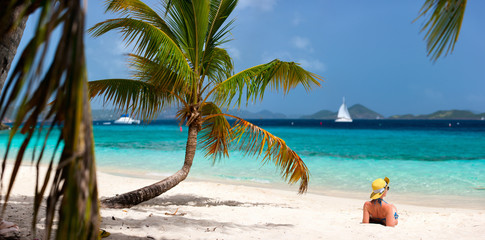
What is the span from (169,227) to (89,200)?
366 cm

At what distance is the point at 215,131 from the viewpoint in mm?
6547

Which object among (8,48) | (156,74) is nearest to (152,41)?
(156,74)

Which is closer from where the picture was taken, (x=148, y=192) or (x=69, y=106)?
(x=69, y=106)

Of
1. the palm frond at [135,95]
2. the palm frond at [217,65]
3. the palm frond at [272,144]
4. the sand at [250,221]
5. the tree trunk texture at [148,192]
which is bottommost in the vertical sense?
the sand at [250,221]

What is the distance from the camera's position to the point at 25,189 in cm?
833

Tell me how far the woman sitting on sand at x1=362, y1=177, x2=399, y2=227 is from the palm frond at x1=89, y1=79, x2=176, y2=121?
11.7 ft

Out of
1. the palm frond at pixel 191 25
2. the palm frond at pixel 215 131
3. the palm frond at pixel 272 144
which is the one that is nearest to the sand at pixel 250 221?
the palm frond at pixel 272 144

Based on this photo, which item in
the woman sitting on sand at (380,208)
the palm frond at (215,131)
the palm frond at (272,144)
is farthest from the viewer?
the palm frond at (215,131)

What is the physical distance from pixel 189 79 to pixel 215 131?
133 cm

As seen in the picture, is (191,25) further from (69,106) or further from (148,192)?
(69,106)

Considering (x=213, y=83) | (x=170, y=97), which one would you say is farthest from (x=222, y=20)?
(x=170, y=97)

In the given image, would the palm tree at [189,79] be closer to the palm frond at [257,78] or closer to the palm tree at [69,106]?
the palm frond at [257,78]

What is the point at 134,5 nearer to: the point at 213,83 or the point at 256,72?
the point at 213,83

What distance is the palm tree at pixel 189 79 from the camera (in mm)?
5379
